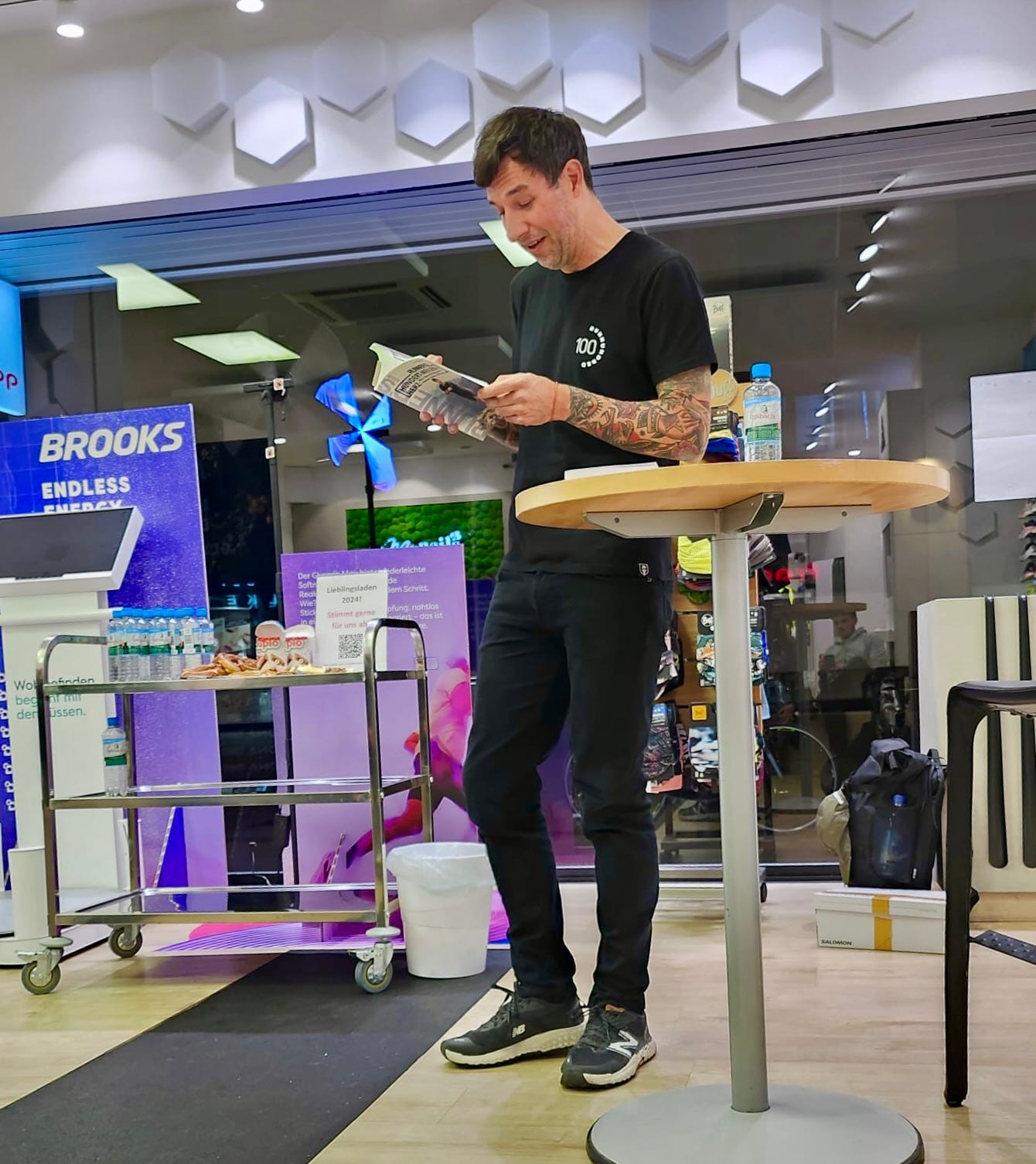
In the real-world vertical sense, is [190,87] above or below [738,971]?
above

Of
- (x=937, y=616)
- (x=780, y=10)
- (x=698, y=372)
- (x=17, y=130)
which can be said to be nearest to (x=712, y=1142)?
(x=698, y=372)

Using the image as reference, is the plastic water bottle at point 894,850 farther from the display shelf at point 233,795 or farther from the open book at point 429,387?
the open book at point 429,387

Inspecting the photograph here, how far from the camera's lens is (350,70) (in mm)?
3803

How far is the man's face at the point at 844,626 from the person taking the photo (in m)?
3.91

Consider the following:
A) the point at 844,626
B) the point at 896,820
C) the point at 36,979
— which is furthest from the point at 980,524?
the point at 36,979

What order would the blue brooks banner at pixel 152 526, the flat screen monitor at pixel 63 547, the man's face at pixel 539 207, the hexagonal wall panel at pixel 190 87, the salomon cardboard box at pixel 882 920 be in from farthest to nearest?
1. the hexagonal wall panel at pixel 190 87
2. the blue brooks banner at pixel 152 526
3. the flat screen monitor at pixel 63 547
4. the salomon cardboard box at pixel 882 920
5. the man's face at pixel 539 207

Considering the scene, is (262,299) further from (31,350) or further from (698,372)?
(698,372)

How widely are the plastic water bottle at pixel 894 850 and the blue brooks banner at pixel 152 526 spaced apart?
201cm

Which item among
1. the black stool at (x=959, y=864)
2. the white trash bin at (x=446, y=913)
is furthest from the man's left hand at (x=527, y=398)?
the white trash bin at (x=446, y=913)

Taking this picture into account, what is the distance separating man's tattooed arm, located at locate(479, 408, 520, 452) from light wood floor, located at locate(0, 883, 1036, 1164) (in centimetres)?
112

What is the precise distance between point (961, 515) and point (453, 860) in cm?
205

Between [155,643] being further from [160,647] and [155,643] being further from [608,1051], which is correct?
[608,1051]

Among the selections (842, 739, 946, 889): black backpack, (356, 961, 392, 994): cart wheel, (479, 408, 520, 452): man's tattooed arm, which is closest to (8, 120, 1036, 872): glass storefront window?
(842, 739, 946, 889): black backpack

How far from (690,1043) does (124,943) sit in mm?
1822
